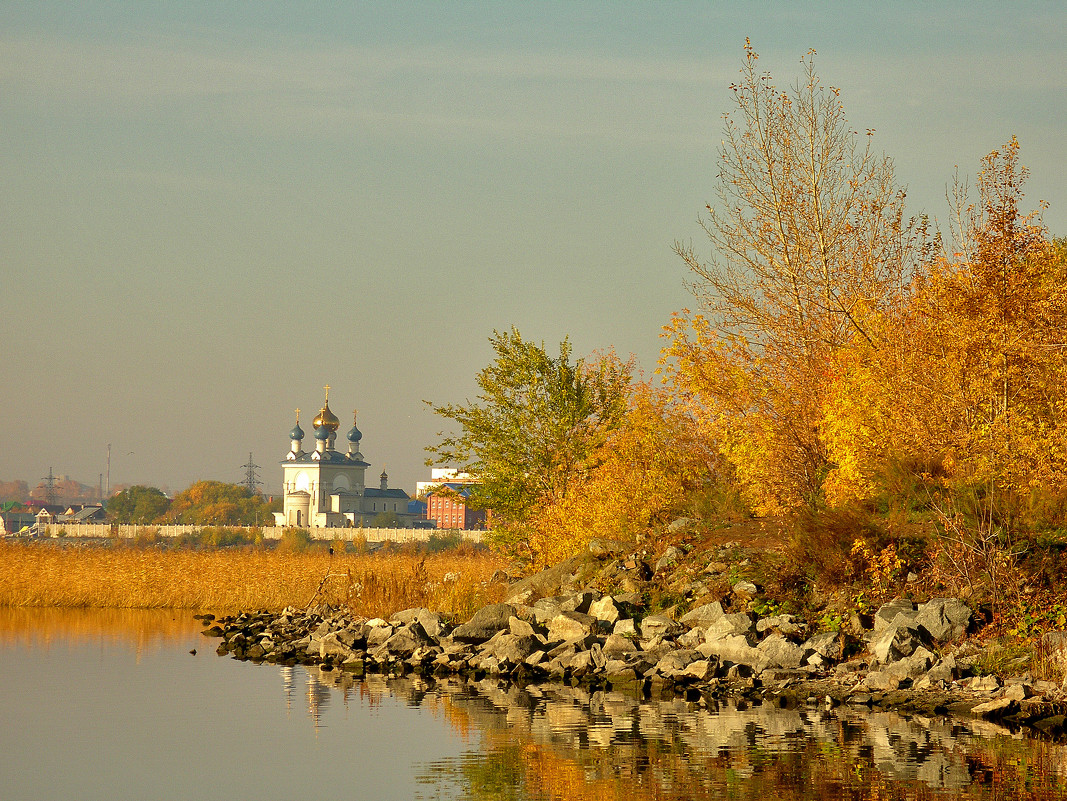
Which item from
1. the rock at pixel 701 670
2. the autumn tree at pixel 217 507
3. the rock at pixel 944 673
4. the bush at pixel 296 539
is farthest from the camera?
the autumn tree at pixel 217 507

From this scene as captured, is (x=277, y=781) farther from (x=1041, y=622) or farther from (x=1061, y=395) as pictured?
(x=1061, y=395)

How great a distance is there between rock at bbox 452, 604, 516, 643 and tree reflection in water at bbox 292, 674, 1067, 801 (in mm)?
5698

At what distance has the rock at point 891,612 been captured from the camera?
16.7 meters

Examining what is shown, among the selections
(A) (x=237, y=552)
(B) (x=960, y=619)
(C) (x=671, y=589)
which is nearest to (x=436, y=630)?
(C) (x=671, y=589)

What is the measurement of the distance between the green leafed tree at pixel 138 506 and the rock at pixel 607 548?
147199mm

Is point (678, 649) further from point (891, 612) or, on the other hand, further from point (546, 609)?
point (546, 609)

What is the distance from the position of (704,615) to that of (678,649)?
952mm

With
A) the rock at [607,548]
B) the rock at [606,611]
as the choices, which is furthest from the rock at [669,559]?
the rock at [607,548]

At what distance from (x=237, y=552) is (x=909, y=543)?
2274 cm

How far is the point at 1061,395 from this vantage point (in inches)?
733

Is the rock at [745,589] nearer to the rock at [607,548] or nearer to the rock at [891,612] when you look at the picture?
the rock at [891,612]

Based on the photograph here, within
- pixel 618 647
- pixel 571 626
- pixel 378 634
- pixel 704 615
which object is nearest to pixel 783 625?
pixel 704 615

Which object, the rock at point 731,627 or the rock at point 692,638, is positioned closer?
the rock at point 731,627

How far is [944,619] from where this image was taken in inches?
642
